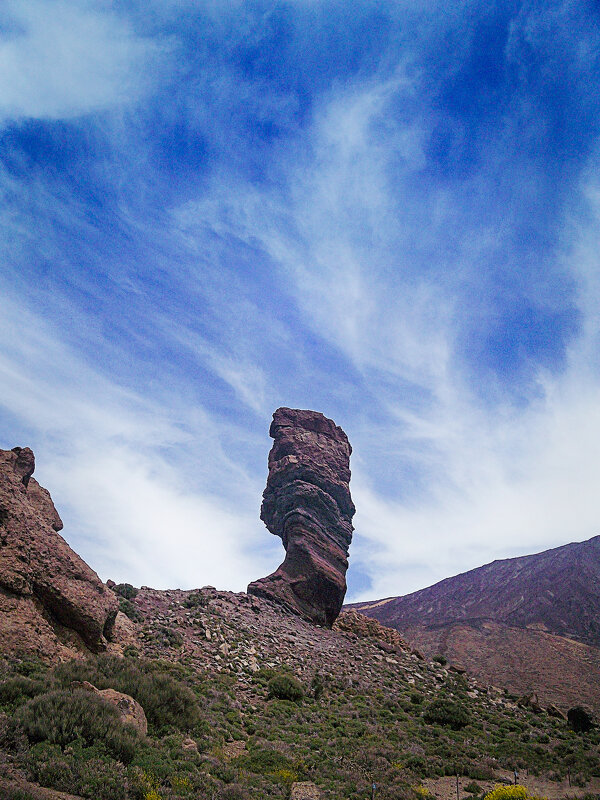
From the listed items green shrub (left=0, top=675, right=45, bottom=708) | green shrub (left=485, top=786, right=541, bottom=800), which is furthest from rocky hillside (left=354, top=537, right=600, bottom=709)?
green shrub (left=0, top=675, right=45, bottom=708)

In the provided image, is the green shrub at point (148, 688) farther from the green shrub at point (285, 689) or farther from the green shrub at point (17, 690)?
the green shrub at point (285, 689)

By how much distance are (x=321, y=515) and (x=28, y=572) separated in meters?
31.8

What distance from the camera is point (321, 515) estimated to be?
4609 centimetres

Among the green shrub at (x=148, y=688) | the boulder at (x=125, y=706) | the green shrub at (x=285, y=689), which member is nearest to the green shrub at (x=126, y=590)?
the green shrub at (x=285, y=689)

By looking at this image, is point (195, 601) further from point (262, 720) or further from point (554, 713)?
point (554, 713)

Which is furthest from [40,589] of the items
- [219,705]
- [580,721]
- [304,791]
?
[580,721]

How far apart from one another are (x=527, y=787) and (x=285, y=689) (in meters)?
11.6

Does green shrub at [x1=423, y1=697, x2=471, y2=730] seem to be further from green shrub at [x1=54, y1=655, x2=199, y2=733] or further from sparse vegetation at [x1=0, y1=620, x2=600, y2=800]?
green shrub at [x1=54, y1=655, x2=199, y2=733]

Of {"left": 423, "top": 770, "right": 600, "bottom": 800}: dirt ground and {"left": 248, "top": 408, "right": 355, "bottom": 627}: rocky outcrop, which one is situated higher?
{"left": 248, "top": 408, "right": 355, "bottom": 627}: rocky outcrop

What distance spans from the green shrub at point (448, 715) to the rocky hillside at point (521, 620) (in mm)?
23080

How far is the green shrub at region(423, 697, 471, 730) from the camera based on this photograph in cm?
2378

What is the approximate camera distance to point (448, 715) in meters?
24.1

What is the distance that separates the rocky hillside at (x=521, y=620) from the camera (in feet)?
173

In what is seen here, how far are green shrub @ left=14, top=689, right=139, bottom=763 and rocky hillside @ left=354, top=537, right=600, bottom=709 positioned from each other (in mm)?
44581
